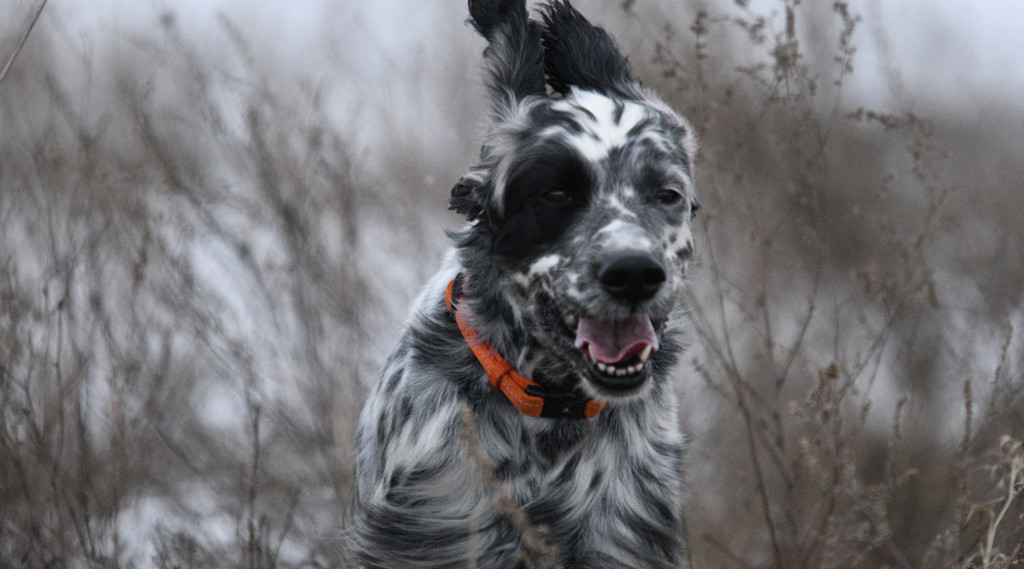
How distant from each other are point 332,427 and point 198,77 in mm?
1898

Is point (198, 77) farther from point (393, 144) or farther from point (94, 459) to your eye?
point (94, 459)

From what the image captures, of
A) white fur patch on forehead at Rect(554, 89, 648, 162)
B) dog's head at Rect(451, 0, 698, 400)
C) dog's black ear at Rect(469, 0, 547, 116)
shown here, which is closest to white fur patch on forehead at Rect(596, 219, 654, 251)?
dog's head at Rect(451, 0, 698, 400)

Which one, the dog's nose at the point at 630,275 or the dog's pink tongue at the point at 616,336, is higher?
the dog's nose at the point at 630,275

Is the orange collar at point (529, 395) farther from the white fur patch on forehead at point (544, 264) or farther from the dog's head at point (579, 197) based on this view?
the white fur patch on forehead at point (544, 264)

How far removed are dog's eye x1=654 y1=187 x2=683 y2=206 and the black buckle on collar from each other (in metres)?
0.60

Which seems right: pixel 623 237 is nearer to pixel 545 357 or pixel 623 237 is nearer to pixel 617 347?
pixel 617 347

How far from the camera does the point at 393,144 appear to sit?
241 inches

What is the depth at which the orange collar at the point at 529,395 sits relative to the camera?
281 centimetres

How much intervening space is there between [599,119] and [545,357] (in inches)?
27.3

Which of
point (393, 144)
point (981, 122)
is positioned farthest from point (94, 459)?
point (981, 122)

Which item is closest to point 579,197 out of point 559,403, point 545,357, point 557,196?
point 557,196

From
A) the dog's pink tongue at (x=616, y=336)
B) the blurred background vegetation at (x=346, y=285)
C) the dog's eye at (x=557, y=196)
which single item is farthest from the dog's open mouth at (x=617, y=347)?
the blurred background vegetation at (x=346, y=285)

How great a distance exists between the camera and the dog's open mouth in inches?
103

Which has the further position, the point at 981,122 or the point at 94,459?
the point at 981,122
